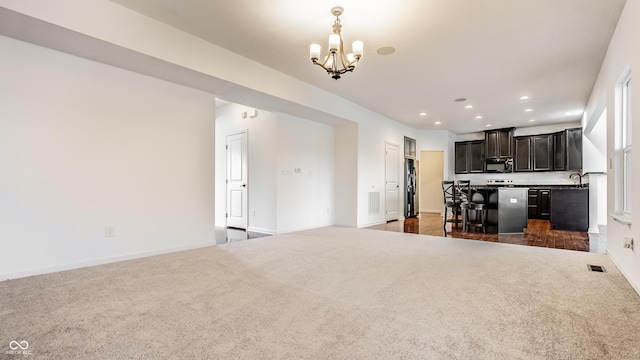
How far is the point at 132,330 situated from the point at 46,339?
448 millimetres

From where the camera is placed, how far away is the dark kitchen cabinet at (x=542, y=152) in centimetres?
833

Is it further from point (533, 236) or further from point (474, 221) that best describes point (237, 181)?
point (533, 236)

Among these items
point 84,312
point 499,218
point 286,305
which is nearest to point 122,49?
point 84,312

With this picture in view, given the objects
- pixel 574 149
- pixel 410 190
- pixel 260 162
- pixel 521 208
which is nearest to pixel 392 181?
pixel 410 190

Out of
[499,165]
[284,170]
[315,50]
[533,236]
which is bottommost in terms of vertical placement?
[533,236]

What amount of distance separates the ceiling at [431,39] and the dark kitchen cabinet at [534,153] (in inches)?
114

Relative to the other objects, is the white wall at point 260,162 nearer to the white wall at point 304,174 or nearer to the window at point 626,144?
the white wall at point 304,174

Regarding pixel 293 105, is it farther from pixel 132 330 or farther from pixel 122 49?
pixel 132 330

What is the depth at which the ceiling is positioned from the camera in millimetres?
3000

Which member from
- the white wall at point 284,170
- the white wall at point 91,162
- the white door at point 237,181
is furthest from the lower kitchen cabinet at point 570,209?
the white wall at point 91,162

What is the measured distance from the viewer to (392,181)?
8016 mm

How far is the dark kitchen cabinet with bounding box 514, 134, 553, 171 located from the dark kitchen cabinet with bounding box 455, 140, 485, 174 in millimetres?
928

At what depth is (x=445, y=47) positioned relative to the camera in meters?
3.83

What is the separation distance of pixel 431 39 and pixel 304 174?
359 centimetres
